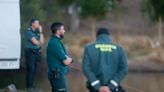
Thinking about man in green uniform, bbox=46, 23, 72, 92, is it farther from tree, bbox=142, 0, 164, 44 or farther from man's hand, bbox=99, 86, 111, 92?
tree, bbox=142, 0, 164, 44

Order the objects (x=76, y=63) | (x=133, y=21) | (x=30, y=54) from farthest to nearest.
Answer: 1. (x=133, y=21)
2. (x=76, y=63)
3. (x=30, y=54)

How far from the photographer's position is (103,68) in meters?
10.4

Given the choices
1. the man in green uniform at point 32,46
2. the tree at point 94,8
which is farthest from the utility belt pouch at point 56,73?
the tree at point 94,8

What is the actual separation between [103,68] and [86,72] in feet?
0.94

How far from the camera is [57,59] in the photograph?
1228 centimetres

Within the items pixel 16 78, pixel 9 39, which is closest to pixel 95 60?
pixel 9 39

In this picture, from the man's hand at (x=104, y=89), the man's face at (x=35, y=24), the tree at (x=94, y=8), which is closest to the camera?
the man's hand at (x=104, y=89)

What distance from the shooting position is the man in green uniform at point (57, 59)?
12.2 m

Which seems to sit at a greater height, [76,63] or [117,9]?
[117,9]

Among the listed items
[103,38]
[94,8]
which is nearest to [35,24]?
[103,38]

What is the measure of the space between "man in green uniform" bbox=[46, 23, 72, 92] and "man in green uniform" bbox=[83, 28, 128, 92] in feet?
5.82

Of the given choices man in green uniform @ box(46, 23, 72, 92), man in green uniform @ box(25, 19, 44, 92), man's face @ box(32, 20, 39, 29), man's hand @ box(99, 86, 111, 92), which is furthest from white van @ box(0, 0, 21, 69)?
man's hand @ box(99, 86, 111, 92)

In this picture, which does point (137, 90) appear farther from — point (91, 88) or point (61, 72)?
point (91, 88)

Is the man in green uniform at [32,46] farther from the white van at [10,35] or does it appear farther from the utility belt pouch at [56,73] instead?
the utility belt pouch at [56,73]
